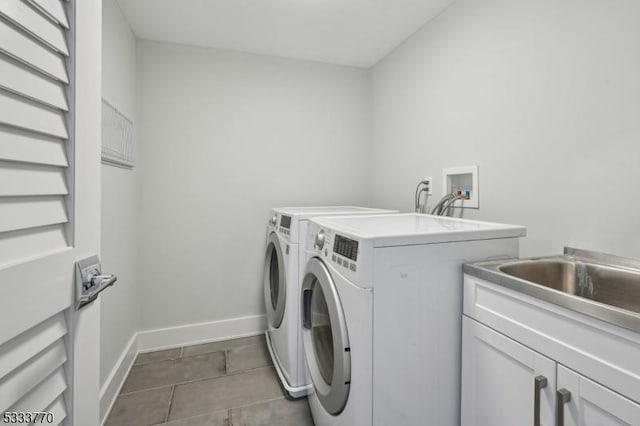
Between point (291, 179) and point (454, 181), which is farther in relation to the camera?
point (291, 179)

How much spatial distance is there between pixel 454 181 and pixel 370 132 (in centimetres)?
121

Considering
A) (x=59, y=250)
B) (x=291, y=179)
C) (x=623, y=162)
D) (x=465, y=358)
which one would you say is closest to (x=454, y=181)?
(x=623, y=162)

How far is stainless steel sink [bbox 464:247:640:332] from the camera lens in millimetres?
1009

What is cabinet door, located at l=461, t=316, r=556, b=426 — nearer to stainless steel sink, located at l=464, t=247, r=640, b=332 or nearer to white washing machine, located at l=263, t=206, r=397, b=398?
stainless steel sink, located at l=464, t=247, r=640, b=332

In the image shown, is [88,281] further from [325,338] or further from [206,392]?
[206,392]

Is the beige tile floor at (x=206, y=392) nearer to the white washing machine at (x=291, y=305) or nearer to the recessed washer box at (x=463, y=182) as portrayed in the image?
the white washing machine at (x=291, y=305)

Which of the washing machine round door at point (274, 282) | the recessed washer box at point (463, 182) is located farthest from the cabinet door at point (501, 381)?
the washing machine round door at point (274, 282)

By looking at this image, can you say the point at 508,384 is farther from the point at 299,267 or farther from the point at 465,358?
the point at 299,267

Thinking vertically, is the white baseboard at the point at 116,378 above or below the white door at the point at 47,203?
below

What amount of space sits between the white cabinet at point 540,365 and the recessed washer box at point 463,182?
79 cm

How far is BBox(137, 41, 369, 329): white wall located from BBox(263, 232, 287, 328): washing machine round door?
0.31 m

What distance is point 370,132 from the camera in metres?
2.96

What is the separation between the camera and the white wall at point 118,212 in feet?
5.46

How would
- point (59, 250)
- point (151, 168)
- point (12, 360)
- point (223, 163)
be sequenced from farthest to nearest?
point (223, 163) → point (151, 168) → point (59, 250) → point (12, 360)
